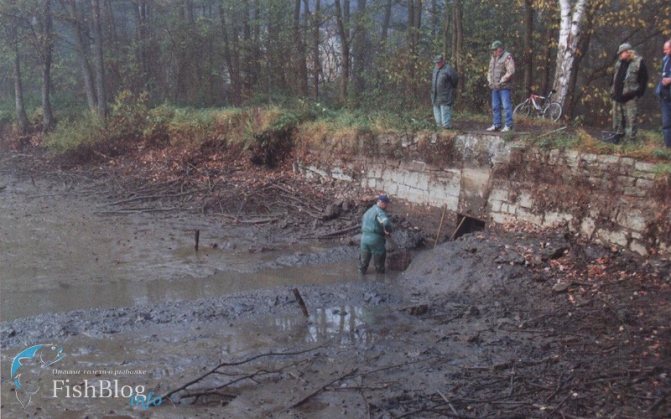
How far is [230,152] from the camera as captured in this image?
1773 centimetres

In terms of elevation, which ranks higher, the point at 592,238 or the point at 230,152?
the point at 230,152

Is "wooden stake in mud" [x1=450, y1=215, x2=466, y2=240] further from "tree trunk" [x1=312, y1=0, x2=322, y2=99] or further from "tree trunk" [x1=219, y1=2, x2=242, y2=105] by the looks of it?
"tree trunk" [x1=219, y1=2, x2=242, y2=105]

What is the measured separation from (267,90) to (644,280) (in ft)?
58.0

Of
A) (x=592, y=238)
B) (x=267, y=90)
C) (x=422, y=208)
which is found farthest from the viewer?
(x=267, y=90)

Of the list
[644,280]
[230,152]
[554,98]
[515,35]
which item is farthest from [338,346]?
[515,35]

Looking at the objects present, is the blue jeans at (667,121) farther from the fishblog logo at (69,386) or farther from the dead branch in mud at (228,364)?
the fishblog logo at (69,386)

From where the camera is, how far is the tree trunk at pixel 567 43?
13310 mm

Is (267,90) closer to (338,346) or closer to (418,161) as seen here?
(418,161)

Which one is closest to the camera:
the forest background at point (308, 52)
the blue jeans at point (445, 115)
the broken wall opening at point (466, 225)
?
the broken wall opening at point (466, 225)

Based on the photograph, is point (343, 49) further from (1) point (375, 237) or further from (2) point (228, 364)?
(2) point (228, 364)

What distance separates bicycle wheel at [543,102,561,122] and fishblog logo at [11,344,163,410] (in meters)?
11.5

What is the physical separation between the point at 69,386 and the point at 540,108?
12558 millimetres

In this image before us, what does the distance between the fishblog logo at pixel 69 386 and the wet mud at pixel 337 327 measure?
0.05 metres

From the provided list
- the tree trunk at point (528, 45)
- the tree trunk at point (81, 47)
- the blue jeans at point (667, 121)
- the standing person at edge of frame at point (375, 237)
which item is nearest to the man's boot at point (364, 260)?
the standing person at edge of frame at point (375, 237)
